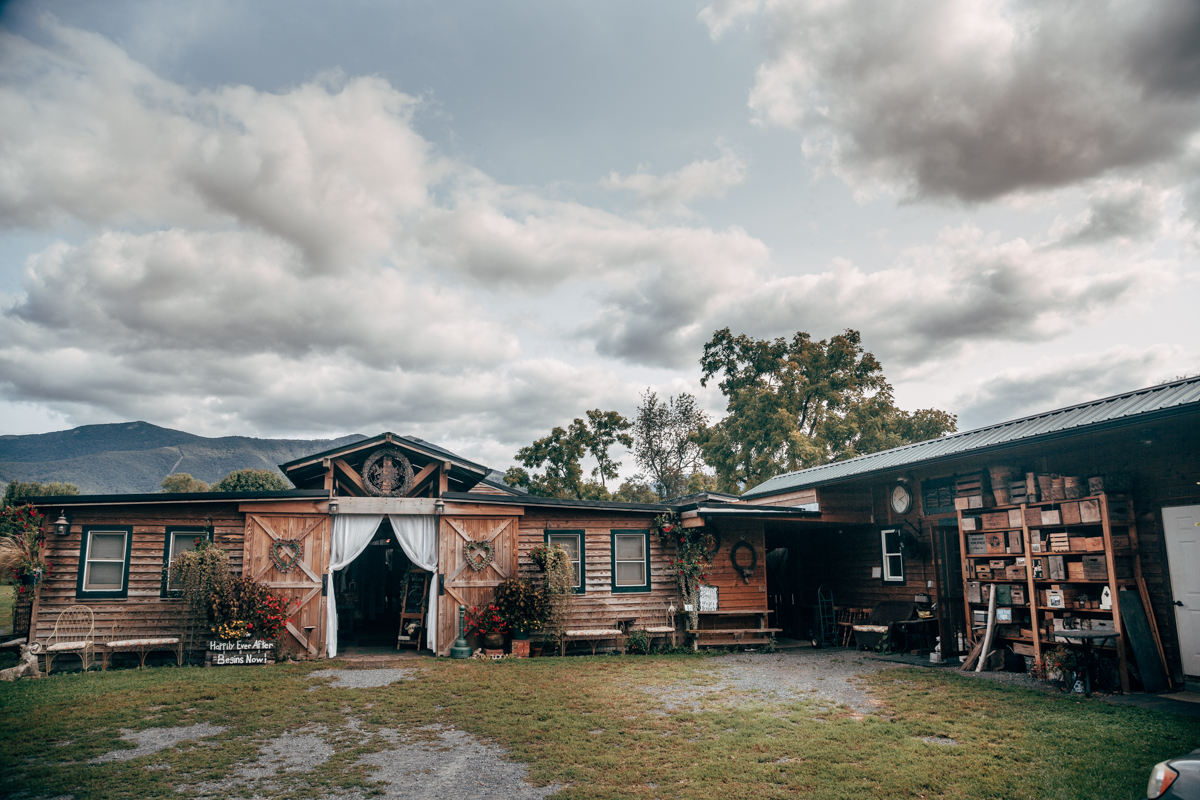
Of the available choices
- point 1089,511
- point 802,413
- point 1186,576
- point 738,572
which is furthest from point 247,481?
point 1186,576

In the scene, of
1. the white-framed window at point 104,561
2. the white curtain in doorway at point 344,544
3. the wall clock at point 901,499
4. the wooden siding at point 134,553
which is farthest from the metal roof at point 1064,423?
the white-framed window at point 104,561

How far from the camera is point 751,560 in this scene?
14.5 meters

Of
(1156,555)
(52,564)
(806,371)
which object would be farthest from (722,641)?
(806,371)

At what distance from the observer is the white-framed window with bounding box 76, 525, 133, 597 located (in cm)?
1173

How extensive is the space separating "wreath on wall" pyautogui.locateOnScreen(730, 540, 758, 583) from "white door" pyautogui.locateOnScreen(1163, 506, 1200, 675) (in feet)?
23.1

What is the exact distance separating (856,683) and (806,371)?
2236 cm

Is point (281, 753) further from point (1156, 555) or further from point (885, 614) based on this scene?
point (885, 614)

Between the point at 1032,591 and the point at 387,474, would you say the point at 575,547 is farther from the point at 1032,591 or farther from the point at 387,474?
the point at 1032,591

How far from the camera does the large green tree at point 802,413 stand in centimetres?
2967

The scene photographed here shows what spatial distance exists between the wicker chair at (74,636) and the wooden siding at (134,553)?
0.38 feet

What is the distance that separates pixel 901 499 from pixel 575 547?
6.50 metres

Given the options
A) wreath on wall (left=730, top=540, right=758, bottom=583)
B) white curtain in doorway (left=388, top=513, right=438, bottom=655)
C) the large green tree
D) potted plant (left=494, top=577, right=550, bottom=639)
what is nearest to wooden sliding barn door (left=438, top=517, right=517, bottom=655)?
white curtain in doorway (left=388, top=513, right=438, bottom=655)

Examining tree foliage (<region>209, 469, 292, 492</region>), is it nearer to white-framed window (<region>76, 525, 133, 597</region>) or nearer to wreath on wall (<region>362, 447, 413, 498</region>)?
white-framed window (<region>76, 525, 133, 597</region>)

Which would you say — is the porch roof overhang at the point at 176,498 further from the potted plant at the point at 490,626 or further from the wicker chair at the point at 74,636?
the potted plant at the point at 490,626
